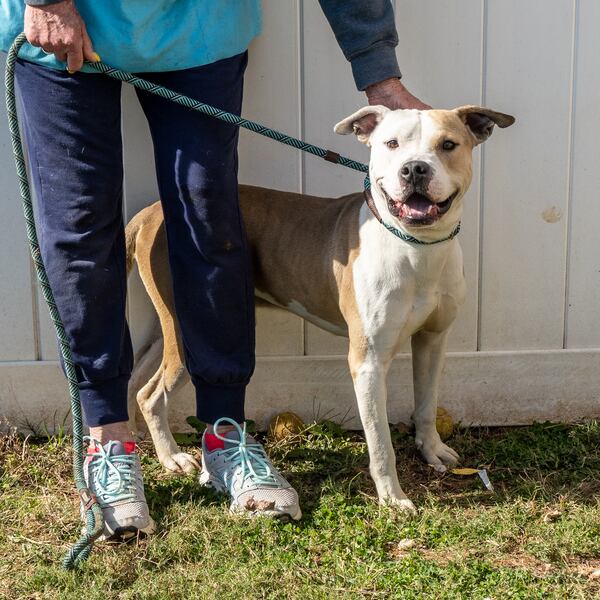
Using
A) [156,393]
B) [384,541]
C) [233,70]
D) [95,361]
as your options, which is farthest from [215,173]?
[384,541]

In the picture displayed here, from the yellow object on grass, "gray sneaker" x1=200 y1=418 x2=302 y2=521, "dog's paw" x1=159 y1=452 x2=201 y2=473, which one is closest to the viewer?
"gray sneaker" x1=200 y1=418 x2=302 y2=521

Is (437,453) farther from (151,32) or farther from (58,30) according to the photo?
(58,30)

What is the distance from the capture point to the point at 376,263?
115 inches

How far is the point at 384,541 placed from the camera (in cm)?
271

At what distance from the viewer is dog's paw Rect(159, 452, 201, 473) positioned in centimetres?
323

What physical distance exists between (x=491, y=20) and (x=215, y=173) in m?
1.37

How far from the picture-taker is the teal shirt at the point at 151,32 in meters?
2.59

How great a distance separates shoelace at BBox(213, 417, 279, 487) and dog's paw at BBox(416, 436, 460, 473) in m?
0.67

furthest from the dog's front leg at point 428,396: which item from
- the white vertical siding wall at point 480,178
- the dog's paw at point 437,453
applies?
the white vertical siding wall at point 480,178

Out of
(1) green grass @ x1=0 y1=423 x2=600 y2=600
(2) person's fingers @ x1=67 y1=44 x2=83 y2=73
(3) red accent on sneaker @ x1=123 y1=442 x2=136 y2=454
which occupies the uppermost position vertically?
(2) person's fingers @ x1=67 y1=44 x2=83 y2=73

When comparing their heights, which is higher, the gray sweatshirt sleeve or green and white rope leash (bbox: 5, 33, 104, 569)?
the gray sweatshirt sleeve

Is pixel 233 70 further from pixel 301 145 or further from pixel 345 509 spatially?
pixel 345 509

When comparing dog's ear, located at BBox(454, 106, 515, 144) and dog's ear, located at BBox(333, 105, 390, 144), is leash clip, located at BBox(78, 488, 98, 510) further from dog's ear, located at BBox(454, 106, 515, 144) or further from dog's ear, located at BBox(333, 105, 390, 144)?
dog's ear, located at BBox(454, 106, 515, 144)

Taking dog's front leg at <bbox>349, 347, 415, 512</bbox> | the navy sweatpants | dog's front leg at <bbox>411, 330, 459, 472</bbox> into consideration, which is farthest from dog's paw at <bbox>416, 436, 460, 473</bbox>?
the navy sweatpants
